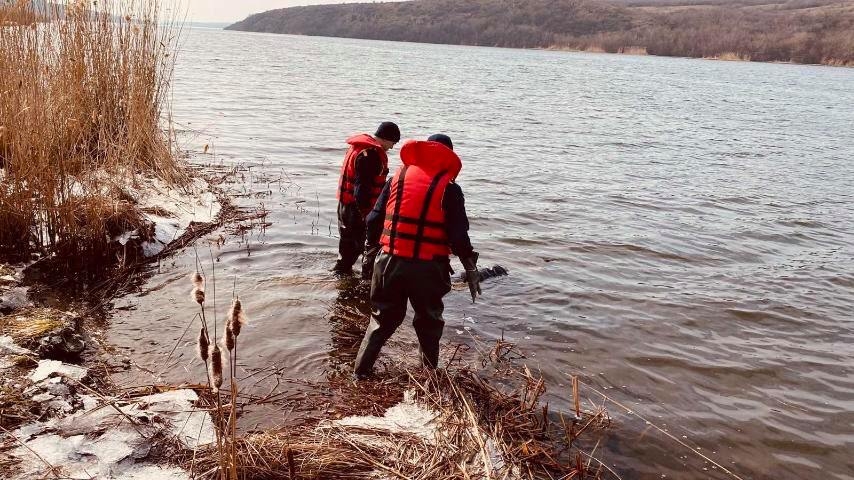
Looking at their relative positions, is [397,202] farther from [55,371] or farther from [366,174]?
[55,371]

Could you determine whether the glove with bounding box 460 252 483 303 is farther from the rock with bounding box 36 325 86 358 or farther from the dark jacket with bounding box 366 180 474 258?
the rock with bounding box 36 325 86 358

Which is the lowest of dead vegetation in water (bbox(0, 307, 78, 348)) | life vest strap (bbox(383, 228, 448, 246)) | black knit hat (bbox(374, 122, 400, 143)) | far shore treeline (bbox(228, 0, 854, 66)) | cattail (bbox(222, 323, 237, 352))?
dead vegetation in water (bbox(0, 307, 78, 348))

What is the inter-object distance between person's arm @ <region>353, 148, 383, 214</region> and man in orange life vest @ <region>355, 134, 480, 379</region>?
1.57 m

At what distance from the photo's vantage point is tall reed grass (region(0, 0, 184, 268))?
5.55m

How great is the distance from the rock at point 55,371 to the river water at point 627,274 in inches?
29.6

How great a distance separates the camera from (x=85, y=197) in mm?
5980

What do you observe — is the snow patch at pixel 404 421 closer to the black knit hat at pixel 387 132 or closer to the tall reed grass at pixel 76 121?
the black knit hat at pixel 387 132

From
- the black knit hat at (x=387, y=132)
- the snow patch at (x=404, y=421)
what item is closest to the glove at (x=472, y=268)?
the snow patch at (x=404, y=421)

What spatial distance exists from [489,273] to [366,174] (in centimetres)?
225

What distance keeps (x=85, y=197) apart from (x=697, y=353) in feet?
20.6

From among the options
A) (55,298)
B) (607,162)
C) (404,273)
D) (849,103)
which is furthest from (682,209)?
(849,103)

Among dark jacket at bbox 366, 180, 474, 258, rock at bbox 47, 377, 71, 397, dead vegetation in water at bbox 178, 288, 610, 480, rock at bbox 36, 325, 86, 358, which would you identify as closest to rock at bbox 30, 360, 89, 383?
rock at bbox 47, 377, 71, 397

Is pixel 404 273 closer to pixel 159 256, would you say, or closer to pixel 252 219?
pixel 159 256

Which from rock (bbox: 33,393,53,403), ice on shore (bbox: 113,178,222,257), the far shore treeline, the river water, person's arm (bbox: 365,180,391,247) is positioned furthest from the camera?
the far shore treeline
